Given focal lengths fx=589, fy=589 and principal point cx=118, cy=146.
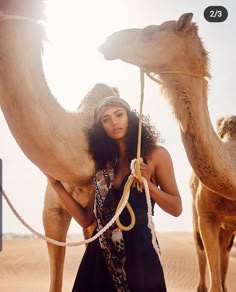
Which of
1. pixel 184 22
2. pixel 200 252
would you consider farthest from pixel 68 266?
pixel 184 22

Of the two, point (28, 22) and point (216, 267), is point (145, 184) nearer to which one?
point (28, 22)

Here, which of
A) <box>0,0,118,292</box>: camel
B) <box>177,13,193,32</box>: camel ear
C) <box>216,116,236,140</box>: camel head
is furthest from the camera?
<box>216,116,236,140</box>: camel head

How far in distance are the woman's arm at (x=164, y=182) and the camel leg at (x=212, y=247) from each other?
234 centimetres

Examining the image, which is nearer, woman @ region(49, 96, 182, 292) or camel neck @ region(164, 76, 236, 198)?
woman @ region(49, 96, 182, 292)

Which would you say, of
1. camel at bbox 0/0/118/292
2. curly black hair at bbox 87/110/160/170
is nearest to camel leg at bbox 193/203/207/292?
camel at bbox 0/0/118/292

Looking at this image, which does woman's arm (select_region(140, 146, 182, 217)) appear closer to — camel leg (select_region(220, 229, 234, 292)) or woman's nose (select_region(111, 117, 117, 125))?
woman's nose (select_region(111, 117, 117, 125))

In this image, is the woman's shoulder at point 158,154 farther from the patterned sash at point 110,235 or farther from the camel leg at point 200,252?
the camel leg at point 200,252

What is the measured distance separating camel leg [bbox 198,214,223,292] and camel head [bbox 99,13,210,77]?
1.67 meters

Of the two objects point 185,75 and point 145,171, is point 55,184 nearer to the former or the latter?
point 145,171

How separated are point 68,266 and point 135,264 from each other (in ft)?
49.4

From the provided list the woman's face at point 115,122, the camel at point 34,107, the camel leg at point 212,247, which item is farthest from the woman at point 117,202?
the camel leg at point 212,247

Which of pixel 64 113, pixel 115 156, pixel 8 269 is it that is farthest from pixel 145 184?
pixel 8 269

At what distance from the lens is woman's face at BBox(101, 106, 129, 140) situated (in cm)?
316

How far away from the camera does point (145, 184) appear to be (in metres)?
2.88
